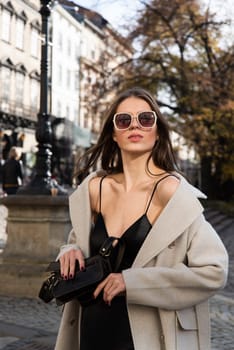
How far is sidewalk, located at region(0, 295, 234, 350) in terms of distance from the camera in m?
4.92

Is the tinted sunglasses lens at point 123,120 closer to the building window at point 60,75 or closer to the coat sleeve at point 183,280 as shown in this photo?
the coat sleeve at point 183,280

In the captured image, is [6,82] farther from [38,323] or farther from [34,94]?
[38,323]

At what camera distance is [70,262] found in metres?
1.85

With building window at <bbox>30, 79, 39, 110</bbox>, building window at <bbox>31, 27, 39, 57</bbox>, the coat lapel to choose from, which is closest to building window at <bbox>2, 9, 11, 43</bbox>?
building window at <bbox>31, 27, 39, 57</bbox>

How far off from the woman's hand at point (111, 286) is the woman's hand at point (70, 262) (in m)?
0.10

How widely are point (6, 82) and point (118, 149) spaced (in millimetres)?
40400

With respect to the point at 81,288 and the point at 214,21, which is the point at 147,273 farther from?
the point at 214,21

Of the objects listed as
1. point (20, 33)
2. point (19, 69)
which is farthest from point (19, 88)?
point (20, 33)

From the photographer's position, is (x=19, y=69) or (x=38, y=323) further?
(x=19, y=69)

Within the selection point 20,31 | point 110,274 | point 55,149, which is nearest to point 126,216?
point 110,274

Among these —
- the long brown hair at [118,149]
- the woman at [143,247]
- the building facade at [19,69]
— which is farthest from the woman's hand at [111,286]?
the building facade at [19,69]

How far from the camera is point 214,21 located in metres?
22.8

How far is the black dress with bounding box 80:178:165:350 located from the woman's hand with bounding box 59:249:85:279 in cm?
13

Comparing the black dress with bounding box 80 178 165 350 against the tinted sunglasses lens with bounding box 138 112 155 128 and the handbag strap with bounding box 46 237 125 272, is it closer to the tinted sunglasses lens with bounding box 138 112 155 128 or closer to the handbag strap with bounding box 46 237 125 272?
the handbag strap with bounding box 46 237 125 272
